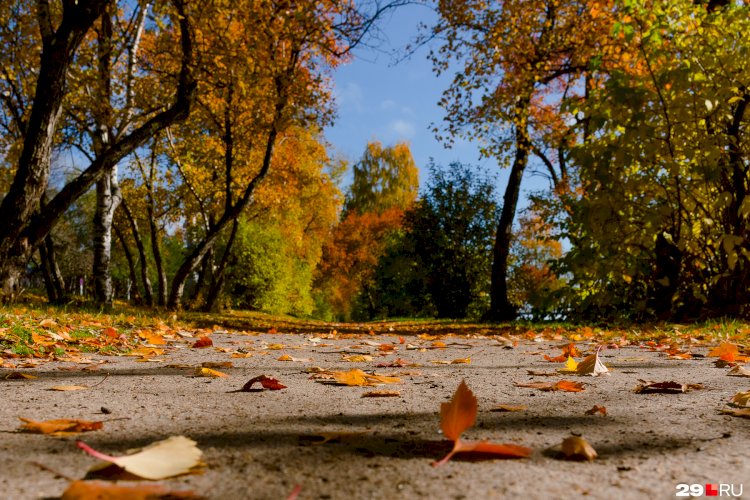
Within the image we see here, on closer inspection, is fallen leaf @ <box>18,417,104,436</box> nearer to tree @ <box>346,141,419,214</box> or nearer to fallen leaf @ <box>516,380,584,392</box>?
fallen leaf @ <box>516,380,584,392</box>

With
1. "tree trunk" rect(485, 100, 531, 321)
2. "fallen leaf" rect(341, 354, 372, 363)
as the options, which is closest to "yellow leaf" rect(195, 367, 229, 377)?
"fallen leaf" rect(341, 354, 372, 363)

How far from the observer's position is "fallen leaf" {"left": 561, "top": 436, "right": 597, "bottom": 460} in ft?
4.29

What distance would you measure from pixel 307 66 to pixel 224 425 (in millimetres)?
13762

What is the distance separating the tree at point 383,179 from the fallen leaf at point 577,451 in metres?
40.7

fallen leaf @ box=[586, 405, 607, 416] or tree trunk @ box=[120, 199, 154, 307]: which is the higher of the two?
tree trunk @ box=[120, 199, 154, 307]

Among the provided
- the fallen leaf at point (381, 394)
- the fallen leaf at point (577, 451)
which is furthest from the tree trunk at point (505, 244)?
the fallen leaf at point (577, 451)

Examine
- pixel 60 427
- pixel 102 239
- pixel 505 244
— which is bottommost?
pixel 60 427

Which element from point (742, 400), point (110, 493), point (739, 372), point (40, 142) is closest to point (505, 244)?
point (40, 142)

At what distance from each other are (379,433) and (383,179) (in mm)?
42336

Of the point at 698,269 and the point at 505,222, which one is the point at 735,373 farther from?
the point at 505,222

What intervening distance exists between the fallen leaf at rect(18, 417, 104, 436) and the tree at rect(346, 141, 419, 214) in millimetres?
40406

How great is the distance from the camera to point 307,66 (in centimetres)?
1427

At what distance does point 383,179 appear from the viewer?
143 feet

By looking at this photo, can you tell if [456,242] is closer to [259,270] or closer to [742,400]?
[259,270]
